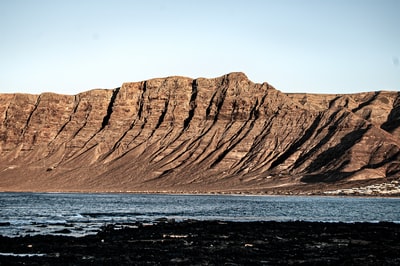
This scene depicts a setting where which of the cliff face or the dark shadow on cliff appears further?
the cliff face

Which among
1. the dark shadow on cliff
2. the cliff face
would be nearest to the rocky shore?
the cliff face

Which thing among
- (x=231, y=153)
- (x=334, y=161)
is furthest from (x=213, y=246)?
(x=231, y=153)

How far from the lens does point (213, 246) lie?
40719 mm

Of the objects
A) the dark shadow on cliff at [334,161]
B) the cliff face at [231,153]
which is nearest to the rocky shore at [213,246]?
the cliff face at [231,153]

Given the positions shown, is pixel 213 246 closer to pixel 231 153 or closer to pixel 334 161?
pixel 334 161

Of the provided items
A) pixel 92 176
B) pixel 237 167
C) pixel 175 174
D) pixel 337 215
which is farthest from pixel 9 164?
pixel 337 215

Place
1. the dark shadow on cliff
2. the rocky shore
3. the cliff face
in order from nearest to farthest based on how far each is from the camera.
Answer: the rocky shore
the dark shadow on cliff
the cliff face

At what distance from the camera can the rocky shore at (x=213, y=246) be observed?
3394 centimetres

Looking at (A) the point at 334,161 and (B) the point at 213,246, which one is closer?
(B) the point at 213,246

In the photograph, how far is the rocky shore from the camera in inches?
1336

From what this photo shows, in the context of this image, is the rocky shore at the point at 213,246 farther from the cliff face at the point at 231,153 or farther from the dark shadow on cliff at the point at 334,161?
the dark shadow on cliff at the point at 334,161

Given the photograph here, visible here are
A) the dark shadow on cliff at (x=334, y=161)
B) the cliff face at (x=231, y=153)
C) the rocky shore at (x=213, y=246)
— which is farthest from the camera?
the cliff face at (x=231, y=153)

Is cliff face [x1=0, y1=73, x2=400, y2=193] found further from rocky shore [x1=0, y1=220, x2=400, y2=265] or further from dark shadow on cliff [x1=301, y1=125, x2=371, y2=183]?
rocky shore [x1=0, y1=220, x2=400, y2=265]

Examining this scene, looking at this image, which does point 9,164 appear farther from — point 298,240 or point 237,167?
point 298,240
